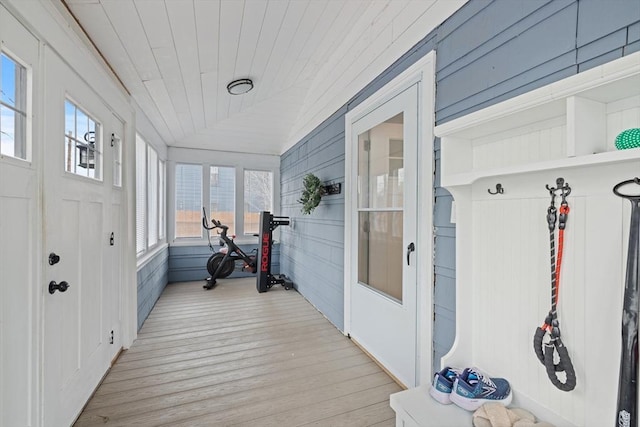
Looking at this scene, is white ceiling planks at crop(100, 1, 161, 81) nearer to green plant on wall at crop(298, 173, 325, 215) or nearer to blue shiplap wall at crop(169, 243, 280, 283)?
green plant on wall at crop(298, 173, 325, 215)

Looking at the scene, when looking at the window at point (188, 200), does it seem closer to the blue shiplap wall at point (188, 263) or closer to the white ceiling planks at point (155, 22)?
the blue shiplap wall at point (188, 263)

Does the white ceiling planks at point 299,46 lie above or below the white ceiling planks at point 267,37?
above

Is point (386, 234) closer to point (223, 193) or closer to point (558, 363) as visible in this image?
point (558, 363)

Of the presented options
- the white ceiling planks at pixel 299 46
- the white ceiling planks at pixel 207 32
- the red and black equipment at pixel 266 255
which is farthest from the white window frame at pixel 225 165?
the white ceiling planks at pixel 207 32

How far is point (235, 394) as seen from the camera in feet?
6.84

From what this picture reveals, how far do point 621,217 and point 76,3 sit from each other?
8.61ft

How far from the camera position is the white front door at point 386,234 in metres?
2.09

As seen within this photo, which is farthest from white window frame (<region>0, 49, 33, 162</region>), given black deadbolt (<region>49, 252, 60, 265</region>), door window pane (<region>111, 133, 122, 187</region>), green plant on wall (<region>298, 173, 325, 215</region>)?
green plant on wall (<region>298, 173, 325, 215</region>)

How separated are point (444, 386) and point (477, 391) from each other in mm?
130

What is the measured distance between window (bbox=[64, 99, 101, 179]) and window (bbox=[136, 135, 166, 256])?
141 centimetres

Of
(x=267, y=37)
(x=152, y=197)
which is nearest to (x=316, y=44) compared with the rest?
(x=267, y=37)

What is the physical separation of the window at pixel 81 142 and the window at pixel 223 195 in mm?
3520

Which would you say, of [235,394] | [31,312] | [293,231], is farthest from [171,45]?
[293,231]

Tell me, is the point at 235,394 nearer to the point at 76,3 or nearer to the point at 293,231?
the point at 76,3
